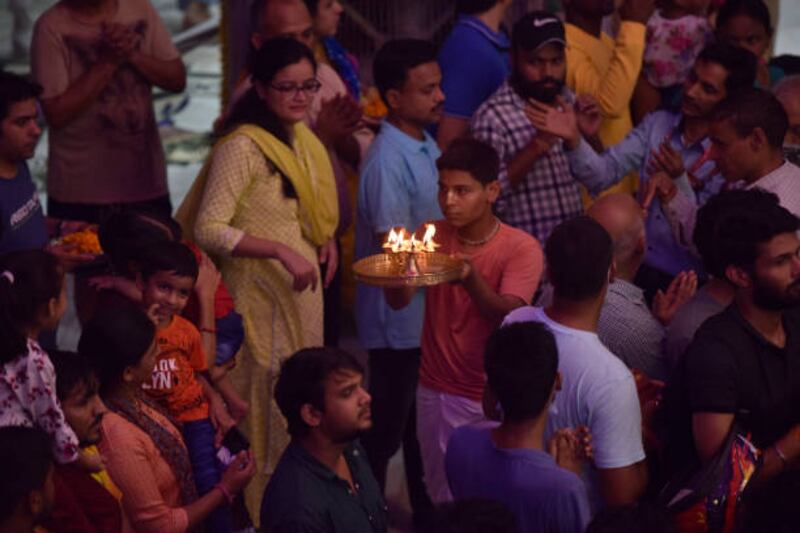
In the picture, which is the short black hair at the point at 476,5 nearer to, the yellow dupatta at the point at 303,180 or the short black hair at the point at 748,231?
the yellow dupatta at the point at 303,180

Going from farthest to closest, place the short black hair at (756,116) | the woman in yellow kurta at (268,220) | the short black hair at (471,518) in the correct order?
the woman in yellow kurta at (268,220) < the short black hair at (756,116) < the short black hair at (471,518)

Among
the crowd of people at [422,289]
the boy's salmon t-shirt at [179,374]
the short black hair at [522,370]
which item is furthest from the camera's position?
the boy's salmon t-shirt at [179,374]

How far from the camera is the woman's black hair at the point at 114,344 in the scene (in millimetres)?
3529

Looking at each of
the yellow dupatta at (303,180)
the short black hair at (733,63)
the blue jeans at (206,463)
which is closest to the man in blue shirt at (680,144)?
the short black hair at (733,63)

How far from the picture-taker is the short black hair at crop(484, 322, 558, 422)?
10.2 ft

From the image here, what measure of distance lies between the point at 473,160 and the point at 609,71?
1.78 metres

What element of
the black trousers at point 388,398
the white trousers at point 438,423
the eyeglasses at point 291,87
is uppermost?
the eyeglasses at point 291,87

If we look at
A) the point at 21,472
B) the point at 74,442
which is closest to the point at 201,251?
the point at 74,442

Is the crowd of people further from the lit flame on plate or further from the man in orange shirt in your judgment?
the lit flame on plate

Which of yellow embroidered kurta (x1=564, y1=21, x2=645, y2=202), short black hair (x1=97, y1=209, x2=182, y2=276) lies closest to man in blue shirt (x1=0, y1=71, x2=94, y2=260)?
short black hair (x1=97, y1=209, x2=182, y2=276)

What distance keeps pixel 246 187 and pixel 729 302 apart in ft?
6.24

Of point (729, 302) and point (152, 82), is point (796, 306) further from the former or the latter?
point (152, 82)

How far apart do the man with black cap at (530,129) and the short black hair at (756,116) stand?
0.87 metres

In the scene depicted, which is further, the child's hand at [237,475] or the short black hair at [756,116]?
the short black hair at [756,116]
